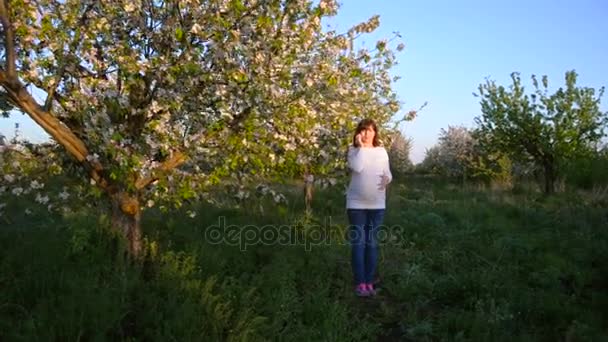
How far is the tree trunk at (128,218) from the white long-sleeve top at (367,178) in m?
2.70

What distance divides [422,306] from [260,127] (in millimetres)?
2965

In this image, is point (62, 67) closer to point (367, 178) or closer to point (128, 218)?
point (128, 218)

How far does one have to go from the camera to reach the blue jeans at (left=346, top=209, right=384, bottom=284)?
660cm

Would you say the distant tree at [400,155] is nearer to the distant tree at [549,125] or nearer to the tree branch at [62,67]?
the distant tree at [549,125]

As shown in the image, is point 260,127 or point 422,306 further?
point 422,306

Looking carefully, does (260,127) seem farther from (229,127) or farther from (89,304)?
(89,304)

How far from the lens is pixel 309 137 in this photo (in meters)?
6.54

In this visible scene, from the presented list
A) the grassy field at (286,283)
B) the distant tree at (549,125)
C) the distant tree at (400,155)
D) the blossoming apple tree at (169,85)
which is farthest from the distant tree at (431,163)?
the blossoming apple tree at (169,85)

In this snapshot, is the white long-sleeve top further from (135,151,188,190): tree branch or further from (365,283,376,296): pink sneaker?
(135,151,188,190): tree branch

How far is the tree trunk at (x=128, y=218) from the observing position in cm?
631

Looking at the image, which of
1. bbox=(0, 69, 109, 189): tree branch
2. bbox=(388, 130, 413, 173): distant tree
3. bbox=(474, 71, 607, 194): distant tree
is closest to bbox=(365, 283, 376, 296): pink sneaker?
bbox=(0, 69, 109, 189): tree branch

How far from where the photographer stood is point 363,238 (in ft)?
21.8

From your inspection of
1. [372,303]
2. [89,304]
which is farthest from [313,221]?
[89,304]
